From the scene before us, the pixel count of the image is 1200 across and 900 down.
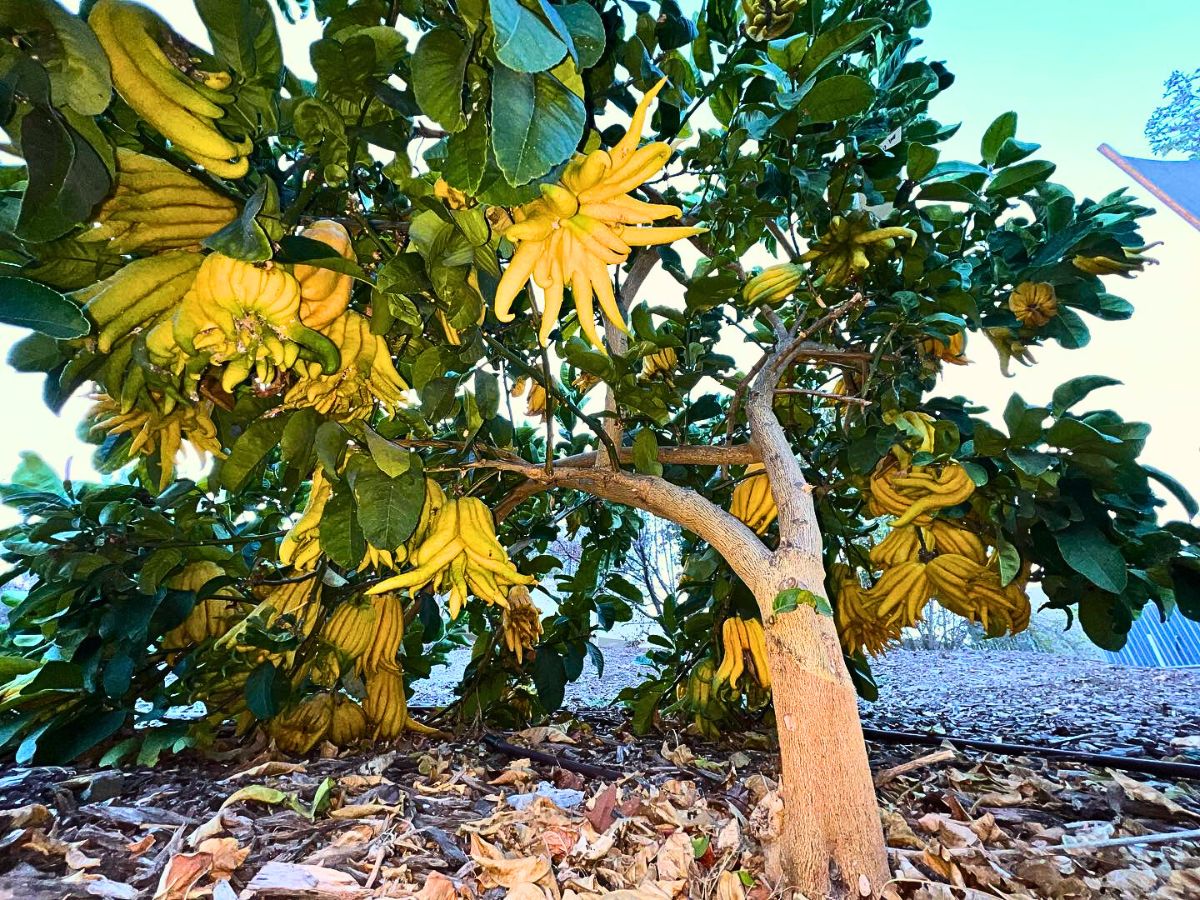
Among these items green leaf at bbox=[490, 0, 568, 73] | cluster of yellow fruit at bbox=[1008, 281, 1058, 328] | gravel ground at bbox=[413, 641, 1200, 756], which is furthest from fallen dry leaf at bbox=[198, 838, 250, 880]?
gravel ground at bbox=[413, 641, 1200, 756]

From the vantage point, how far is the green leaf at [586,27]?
556 mm

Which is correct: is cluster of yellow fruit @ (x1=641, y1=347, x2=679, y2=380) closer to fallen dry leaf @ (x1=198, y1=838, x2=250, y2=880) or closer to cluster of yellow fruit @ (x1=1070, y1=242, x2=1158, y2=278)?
cluster of yellow fruit @ (x1=1070, y1=242, x2=1158, y2=278)

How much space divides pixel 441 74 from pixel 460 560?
25.0 inches

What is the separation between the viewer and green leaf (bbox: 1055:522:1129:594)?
39.9 inches

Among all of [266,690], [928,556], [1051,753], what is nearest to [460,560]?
[266,690]

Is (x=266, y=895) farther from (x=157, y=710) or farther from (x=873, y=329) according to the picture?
(x=873, y=329)

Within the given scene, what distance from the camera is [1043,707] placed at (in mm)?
2215

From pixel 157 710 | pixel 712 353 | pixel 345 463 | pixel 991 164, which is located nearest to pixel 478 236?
pixel 345 463

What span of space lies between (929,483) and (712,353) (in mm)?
550

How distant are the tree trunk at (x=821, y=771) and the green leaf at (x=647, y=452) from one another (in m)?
0.40

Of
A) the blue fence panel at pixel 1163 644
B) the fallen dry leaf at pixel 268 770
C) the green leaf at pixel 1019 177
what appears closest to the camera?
the green leaf at pixel 1019 177

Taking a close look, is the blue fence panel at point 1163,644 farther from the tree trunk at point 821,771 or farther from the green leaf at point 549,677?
the tree trunk at point 821,771

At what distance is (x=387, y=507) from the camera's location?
0.88 m

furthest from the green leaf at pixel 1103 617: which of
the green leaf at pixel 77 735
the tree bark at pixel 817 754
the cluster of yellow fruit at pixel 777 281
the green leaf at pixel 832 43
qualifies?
the green leaf at pixel 77 735
